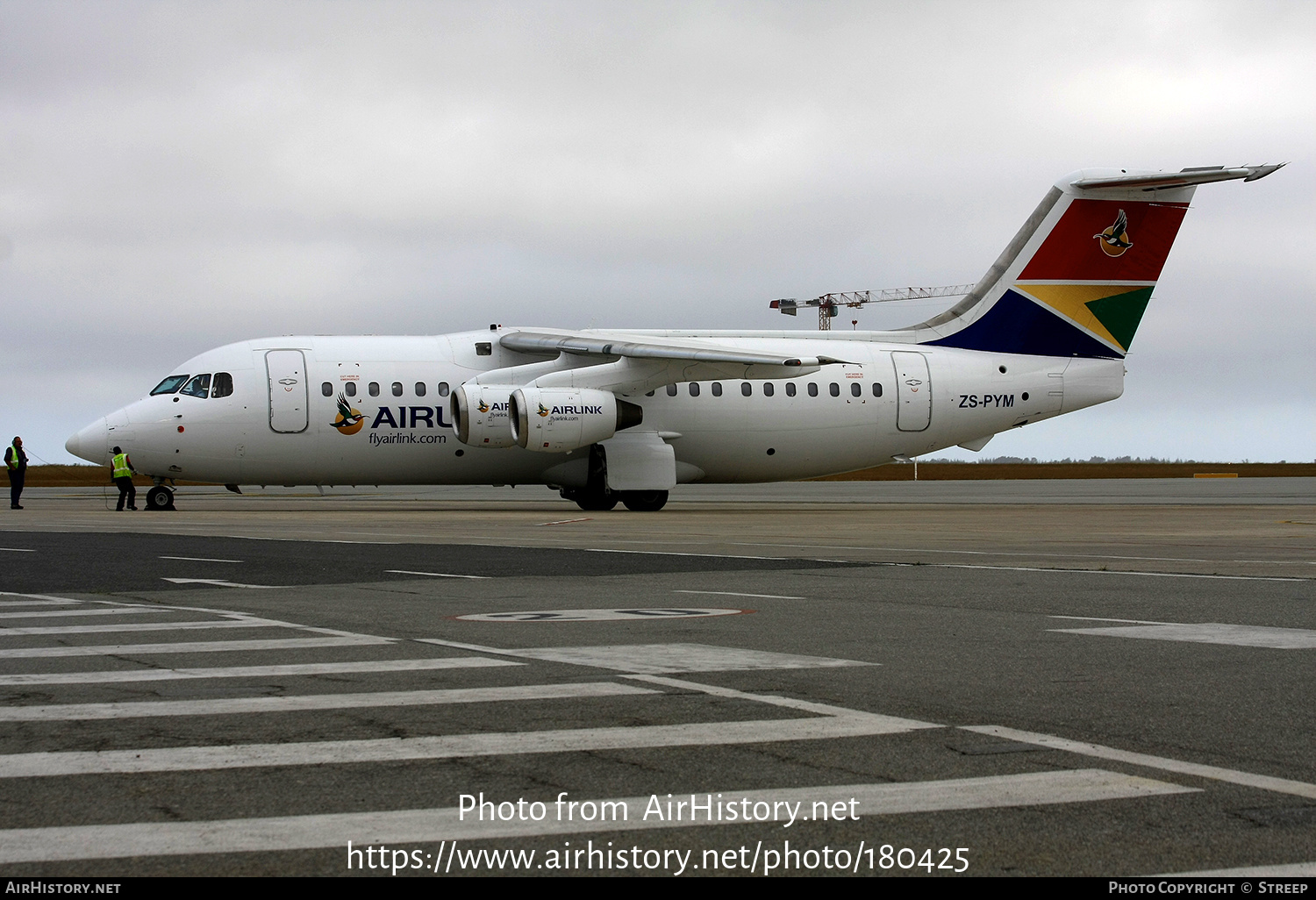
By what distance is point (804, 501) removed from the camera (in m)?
35.0

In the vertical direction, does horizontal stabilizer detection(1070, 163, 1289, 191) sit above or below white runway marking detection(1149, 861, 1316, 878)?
above

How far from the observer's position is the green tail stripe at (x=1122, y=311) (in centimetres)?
3164

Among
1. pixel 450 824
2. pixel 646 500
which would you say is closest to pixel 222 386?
pixel 646 500

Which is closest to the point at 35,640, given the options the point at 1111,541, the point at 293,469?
the point at 1111,541

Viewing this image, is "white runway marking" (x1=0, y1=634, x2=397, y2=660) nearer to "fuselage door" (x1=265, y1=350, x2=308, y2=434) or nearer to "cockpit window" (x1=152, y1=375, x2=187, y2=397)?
"fuselage door" (x1=265, y1=350, x2=308, y2=434)

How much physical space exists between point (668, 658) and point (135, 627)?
372cm

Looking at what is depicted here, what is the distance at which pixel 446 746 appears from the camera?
4957 millimetres

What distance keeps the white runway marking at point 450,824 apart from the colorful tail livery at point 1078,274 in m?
28.3

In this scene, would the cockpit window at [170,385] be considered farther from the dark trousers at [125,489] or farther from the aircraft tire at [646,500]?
the aircraft tire at [646,500]

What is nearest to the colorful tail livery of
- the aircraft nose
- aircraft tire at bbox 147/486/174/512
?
aircraft tire at bbox 147/486/174/512

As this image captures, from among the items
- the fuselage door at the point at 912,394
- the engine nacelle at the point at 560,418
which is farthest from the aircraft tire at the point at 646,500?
the fuselage door at the point at 912,394

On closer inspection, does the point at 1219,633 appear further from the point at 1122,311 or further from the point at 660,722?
the point at 1122,311

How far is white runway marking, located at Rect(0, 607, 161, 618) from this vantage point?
947 centimetres

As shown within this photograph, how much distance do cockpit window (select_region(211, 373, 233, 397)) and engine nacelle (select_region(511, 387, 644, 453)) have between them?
6159mm
